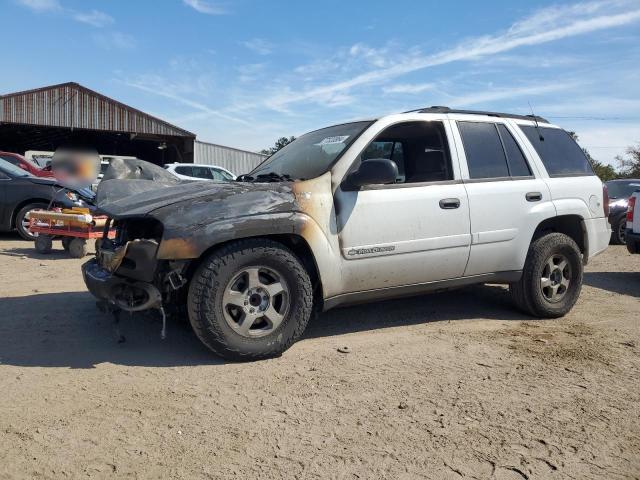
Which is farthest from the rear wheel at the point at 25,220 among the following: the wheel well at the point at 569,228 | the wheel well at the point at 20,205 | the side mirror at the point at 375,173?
the wheel well at the point at 569,228

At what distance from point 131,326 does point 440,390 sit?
2.61m

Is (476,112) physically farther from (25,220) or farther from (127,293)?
(25,220)

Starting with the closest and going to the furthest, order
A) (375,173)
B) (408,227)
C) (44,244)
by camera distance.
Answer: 1. (375,173)
2. (408,227)
3. (44,244)

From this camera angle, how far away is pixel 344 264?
A: 3.86 m

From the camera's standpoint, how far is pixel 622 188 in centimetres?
1236

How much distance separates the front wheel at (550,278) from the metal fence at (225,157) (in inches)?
1017

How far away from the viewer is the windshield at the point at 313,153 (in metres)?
4.12

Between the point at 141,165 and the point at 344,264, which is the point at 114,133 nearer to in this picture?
the point at 141,165

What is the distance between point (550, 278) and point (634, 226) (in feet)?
13.0

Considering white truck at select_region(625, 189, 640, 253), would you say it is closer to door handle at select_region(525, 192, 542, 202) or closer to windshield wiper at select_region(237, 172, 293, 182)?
door handle at select_region(525, 192, 542, 202)

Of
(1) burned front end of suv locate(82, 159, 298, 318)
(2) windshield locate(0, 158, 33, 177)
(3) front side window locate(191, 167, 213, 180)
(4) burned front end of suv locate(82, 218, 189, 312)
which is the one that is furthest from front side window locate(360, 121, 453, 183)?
(3) front side window locate(191, 167, 213, 180)

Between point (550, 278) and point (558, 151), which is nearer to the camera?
point (550, 278)

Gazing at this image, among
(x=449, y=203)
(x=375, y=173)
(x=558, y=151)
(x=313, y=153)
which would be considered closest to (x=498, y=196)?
(x=449, y=203)

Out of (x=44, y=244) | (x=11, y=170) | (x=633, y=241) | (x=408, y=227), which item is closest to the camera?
(x=408, y=227)
